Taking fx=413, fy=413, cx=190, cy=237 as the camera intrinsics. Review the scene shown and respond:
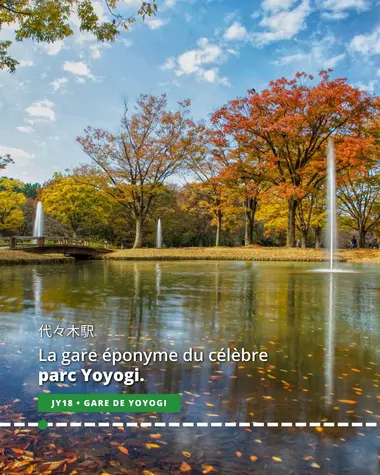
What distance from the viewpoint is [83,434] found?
271 cm

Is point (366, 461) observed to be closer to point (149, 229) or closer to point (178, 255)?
point (178, 255)

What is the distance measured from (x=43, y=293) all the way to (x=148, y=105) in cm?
2329

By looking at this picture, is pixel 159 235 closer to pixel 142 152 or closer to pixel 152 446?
pixel 142 152

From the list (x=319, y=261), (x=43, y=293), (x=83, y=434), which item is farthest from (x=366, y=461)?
(x=319, y=261)

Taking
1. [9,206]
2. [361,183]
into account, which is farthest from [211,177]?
[9,206]

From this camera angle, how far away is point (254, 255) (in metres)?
26.5

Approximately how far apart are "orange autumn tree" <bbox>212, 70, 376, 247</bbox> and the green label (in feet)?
76.3

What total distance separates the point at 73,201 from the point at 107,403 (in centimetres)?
4004

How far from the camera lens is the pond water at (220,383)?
8.09 feet

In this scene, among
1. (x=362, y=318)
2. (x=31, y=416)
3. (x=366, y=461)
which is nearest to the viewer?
(x=366, y=461)

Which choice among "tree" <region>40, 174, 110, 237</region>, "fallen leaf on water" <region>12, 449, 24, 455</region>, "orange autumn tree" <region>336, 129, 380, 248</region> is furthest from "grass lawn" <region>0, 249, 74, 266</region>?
"tree" <region>40, 174, 110, 237</region>

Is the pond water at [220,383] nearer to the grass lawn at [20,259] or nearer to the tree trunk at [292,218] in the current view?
the grass lawn at [20,259]

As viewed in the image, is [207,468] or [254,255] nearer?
[207,468]

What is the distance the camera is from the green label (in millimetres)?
2977
